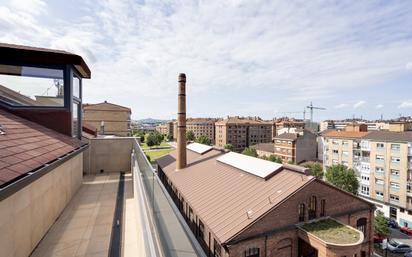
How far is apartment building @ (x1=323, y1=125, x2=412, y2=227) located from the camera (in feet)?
99.6

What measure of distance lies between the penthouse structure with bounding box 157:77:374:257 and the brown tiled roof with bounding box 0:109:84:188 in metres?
8.20

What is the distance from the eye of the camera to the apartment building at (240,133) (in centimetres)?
8075

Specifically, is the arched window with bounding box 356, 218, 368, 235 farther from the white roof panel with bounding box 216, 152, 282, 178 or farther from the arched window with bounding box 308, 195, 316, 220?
the white roof panel with bounding box 216, 152, 282, 178

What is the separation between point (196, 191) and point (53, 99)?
11.0m

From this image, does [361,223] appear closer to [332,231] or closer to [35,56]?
[332,231]

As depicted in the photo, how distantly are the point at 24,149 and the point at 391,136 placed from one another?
41.4 meters

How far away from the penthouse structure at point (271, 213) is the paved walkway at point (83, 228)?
5825 millimetres

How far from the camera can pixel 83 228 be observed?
610 centimetres

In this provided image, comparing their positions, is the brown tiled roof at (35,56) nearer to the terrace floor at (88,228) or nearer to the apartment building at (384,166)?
the terrace floor at (88,228)

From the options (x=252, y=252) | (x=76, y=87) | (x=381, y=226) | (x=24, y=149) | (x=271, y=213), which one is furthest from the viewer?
(x=381, y=226)

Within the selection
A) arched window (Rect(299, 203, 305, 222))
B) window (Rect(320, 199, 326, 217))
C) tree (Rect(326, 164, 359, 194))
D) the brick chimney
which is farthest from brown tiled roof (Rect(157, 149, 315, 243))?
tree (Rect(326, 164, 359, 194))

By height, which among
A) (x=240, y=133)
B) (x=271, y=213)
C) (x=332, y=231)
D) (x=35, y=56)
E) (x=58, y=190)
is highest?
(x=35, y=56)

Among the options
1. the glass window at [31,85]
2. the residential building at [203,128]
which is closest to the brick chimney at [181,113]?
the glass window at [31,85]

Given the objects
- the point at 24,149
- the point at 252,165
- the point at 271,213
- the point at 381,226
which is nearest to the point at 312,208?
the point at 271,213
